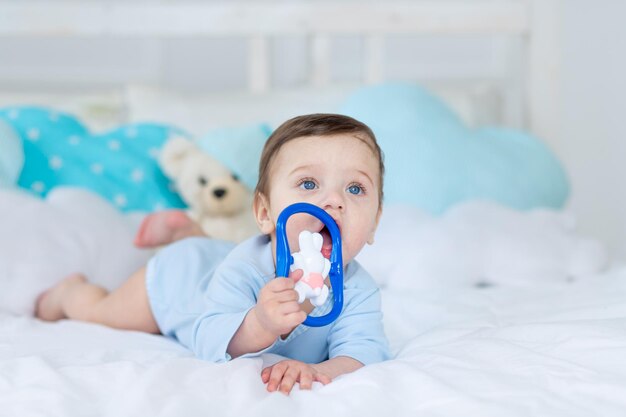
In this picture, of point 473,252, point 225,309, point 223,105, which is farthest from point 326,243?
point 223,105

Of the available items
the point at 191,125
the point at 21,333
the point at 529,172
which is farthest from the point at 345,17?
the point at 21,333

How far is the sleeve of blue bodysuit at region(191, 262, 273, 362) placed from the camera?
2.96 feet

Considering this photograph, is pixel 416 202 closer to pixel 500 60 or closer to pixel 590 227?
pixel 590 227

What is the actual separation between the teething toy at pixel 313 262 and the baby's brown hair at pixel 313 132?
5.1 inches

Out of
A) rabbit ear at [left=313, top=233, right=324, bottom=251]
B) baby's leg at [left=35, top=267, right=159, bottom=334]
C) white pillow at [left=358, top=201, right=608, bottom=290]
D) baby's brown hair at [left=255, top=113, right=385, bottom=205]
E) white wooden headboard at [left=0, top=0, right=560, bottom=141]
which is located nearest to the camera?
rabbit ear at [left=313, top=233, right=324, bottom=251]

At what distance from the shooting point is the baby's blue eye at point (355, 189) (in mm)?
921

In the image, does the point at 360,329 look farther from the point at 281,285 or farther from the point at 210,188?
the point at 210,188

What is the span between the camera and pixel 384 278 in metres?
1.61

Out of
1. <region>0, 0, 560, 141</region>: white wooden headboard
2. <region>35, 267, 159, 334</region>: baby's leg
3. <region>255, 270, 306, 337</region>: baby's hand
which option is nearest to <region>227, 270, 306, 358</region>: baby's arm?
<region>255, 270, 306, 337</region>: baby's hand

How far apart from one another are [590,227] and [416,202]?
1.58 m

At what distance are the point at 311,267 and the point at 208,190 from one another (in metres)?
0.97

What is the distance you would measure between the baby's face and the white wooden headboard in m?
1.37

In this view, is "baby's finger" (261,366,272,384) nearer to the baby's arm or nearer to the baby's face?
the baby's arm

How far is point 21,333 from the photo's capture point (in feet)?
3.77
